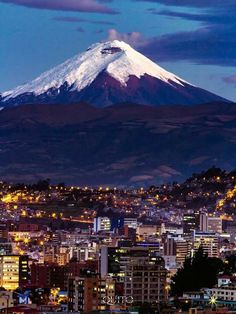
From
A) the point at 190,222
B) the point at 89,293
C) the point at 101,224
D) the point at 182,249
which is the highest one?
the point at 190,222

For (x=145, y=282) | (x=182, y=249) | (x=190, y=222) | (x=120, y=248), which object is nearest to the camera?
(x=145, y=282)

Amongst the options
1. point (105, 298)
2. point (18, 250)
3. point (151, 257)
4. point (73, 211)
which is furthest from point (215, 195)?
point (105, 298)

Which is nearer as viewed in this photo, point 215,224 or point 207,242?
point 207,242

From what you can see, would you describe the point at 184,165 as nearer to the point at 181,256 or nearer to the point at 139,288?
the point at 181,256

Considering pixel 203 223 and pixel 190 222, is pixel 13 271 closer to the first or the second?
pixel 203 223

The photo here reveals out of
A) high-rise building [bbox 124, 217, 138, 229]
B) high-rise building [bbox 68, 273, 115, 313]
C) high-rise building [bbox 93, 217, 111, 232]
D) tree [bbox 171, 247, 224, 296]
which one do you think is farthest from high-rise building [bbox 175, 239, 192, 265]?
high-rise building [bbox 68, 273, 115, 313]

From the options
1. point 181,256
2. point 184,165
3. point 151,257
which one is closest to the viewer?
point 151,257

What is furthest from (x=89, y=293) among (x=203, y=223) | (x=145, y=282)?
(x=203, y=223)
